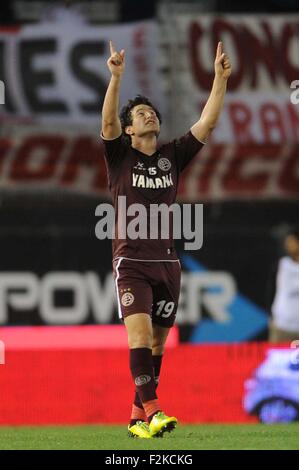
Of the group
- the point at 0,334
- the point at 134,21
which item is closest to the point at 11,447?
the point at 0,334

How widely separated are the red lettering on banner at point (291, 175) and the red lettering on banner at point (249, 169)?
199 millimetres

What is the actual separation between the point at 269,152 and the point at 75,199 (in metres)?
2.68

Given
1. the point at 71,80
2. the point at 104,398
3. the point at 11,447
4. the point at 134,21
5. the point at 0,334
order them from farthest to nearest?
the point at 134,21, the point at 71,80, the point at 0,334, the point at 104,398, the point at 11,447

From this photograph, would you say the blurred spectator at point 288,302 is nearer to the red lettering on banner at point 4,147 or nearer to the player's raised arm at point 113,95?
the red lettering on banner at point 4,147

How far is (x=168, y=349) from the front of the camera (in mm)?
13766


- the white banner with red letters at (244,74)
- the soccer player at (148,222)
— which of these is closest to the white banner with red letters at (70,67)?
the white banner with red letters at (244,74)

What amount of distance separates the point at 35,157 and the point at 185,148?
9.24 metres

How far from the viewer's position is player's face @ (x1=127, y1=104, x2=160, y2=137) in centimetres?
956

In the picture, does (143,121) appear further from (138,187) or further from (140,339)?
(140,339)

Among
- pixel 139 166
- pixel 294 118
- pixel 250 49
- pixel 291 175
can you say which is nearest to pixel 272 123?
pixel 294 118

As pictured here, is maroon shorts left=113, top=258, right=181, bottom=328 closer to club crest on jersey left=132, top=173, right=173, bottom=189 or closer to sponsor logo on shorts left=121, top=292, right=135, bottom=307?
sponsor logo on shorts left=121, top=292, right=135, bottom=307

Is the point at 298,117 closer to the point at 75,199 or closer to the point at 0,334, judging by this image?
the point at 75,199

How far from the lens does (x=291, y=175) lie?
63.6ft

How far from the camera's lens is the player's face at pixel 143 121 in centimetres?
956
